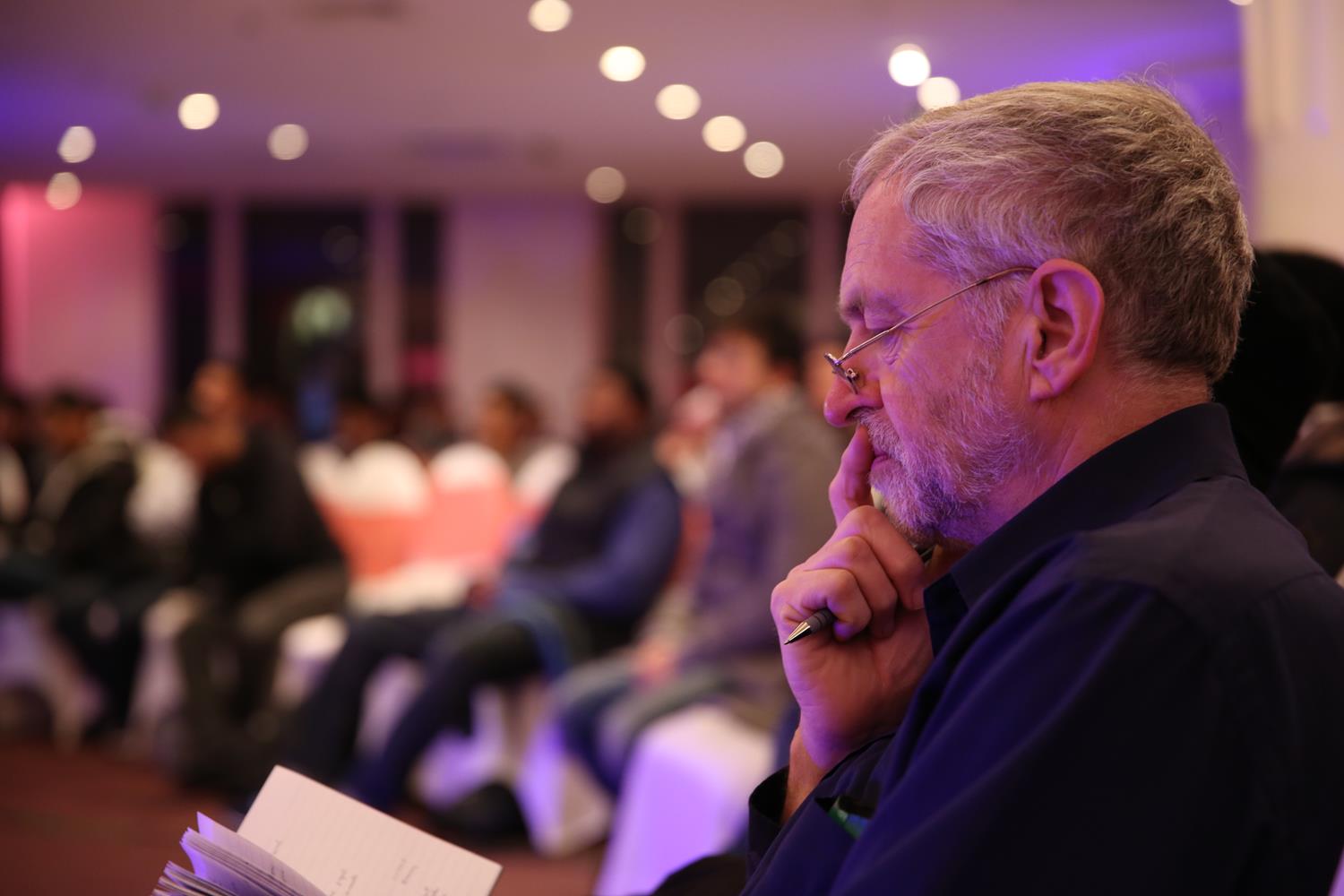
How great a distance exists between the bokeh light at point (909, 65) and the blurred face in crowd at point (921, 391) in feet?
17.6

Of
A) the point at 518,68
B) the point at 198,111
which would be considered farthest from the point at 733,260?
the point at 518,68

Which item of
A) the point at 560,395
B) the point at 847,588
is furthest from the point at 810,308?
the point at 847,588

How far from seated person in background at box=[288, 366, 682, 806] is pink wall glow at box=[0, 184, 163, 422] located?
8317 millimetres

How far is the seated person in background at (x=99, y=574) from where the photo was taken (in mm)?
5324

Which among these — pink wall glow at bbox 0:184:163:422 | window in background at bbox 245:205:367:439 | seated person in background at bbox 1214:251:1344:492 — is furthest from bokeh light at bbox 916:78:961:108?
pink wall glow at bbox 0:184:163:422

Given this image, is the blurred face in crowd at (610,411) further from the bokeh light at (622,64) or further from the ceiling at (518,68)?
the bokeh light at (622,64)

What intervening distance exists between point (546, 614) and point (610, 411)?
2.45 ft

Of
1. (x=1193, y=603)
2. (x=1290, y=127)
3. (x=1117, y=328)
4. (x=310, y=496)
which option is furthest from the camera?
(x=310, y=496)

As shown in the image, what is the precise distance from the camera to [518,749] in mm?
4125

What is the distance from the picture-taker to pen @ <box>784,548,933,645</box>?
1091 mm

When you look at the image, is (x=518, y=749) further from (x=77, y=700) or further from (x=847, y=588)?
(x=847, y=588)

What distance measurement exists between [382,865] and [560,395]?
10.7m

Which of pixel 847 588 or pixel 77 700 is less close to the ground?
pixel 847 588

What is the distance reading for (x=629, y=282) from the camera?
40.0 feet
